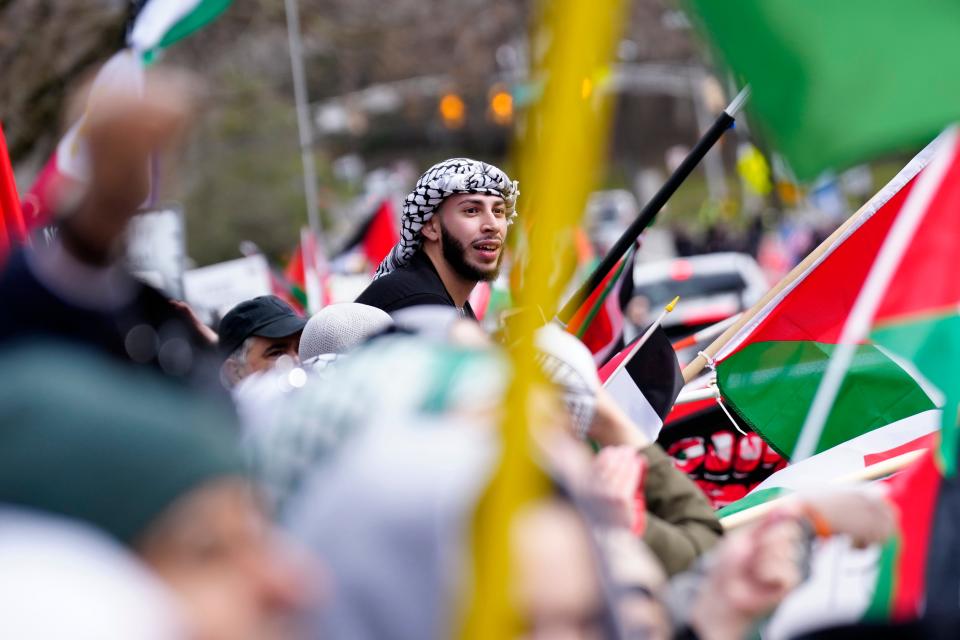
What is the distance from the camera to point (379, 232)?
451 inches

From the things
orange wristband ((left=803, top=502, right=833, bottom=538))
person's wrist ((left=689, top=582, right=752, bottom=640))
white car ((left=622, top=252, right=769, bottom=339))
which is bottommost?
white car ((left=622, top=252, right=769, bottom=339))

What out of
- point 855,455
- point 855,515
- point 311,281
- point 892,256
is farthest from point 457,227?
point 311,281

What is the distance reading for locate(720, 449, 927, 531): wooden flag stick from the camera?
343 cm

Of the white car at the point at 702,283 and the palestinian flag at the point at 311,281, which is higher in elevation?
the palestinian flag at the point at 311,281

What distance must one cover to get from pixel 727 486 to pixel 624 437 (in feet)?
7.81

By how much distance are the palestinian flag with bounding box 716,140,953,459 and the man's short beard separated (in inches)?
38.5

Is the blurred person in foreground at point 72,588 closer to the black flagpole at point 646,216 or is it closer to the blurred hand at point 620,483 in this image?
the blurred hand at point 620,483

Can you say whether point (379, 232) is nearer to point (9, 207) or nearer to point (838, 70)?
point (9, 207)

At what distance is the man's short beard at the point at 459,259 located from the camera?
513 cm

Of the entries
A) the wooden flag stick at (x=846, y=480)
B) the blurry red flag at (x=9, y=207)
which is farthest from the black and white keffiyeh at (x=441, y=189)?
the wooden flag stick at (x=846, y=480)

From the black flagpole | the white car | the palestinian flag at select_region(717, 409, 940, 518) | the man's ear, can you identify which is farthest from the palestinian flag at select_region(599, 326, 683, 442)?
the white car

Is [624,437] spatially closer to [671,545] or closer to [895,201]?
[671,545]

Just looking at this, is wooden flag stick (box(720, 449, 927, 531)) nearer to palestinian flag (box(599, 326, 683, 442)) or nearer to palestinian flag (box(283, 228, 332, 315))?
palestinian flag (box(599, 326, 683, 442))

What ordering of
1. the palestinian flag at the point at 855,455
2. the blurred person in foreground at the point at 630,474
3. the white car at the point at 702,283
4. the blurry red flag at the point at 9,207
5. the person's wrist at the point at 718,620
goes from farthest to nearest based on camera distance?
the white car at the point at 702,283 → the blurry red flag at the point at 9,207 → the palestinian flag at the point at 855,455 → the blurred person in foreground at the point at 630,474 → the person's wrist at the point at 718,620
